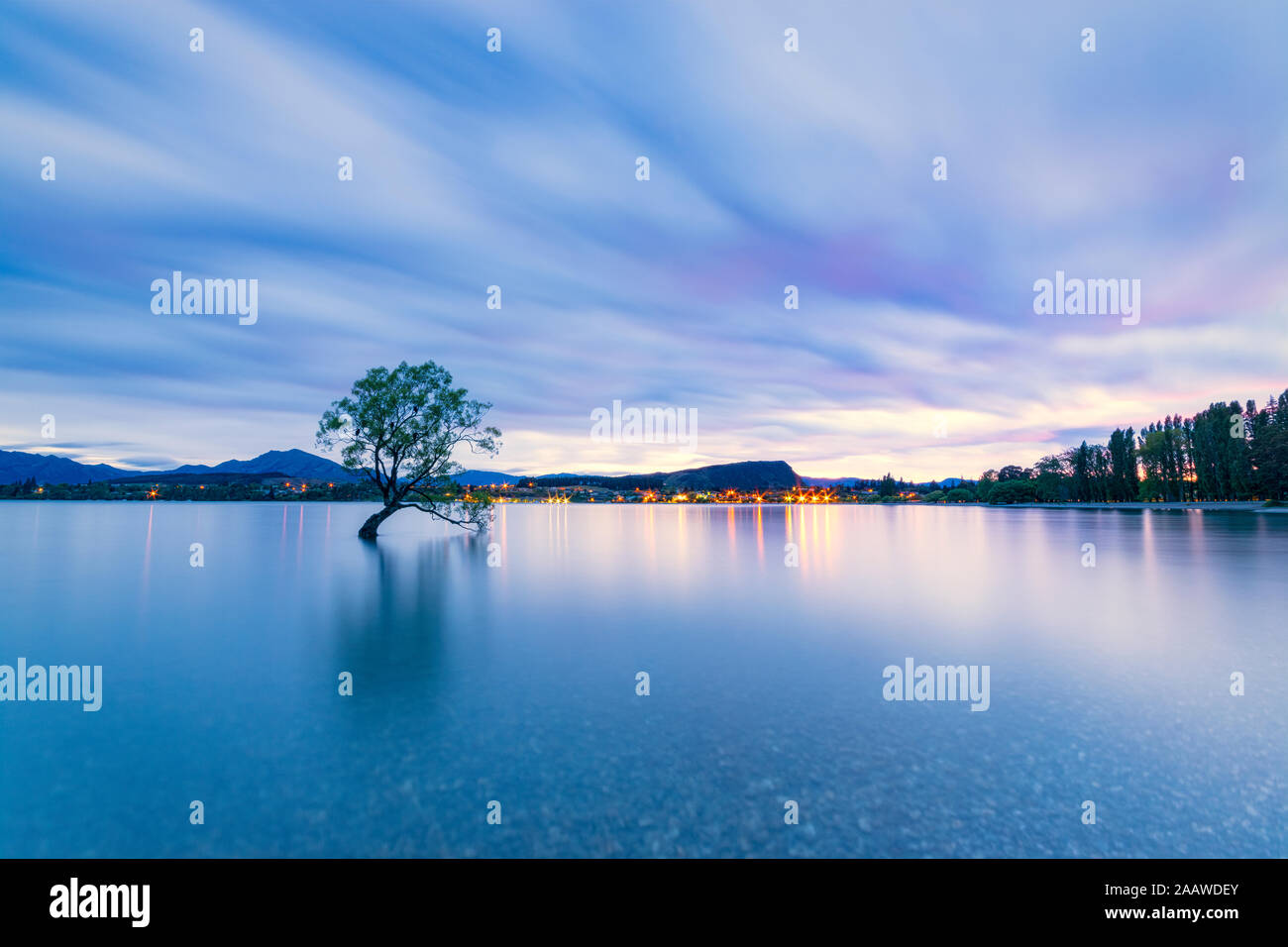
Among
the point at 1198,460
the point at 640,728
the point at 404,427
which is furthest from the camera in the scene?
the point at 1198,460

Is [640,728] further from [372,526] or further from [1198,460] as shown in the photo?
[1198,460]

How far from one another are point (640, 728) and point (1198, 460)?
19221 centimetres

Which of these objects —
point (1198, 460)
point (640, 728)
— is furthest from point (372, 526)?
point (1198, 460)

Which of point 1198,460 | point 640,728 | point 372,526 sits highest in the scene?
point 1198,460

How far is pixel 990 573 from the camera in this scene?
34.2 meters

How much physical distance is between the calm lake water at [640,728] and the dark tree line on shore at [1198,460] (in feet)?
469

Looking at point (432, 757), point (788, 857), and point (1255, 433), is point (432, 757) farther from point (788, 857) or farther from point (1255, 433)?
point (1255, 433)

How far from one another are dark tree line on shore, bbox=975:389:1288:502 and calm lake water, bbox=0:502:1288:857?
143 meters

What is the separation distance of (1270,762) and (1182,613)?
15.9m

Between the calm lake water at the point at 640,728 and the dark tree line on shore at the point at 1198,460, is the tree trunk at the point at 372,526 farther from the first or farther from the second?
the dark tree line on shore at the point at 1198,460

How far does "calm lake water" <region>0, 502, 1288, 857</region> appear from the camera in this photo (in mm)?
7566

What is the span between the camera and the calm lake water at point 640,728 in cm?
757

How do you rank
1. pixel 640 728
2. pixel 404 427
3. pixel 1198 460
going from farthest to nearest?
pixel 1198 460 → pixel 404 427 → pixel 640 728

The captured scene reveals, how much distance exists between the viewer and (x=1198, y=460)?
477 ft
